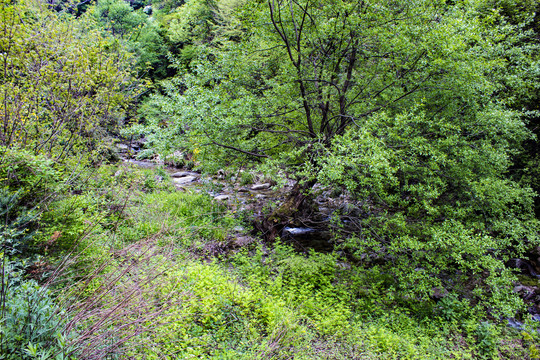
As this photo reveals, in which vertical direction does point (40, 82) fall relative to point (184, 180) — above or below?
above

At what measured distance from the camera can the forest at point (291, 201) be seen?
11.5 ft

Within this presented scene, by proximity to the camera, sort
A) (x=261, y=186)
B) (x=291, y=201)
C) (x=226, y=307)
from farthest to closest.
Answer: (x=261, y=186)
(x=291, y=201)
(x=226, y=307)

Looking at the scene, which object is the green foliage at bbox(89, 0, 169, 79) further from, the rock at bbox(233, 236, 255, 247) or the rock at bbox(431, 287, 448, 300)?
the rock at bbox(431, 287, 448, 300)

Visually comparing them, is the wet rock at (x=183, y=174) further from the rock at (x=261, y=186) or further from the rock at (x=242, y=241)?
the rock at (x=242, y=241)

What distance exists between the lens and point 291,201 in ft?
26.3

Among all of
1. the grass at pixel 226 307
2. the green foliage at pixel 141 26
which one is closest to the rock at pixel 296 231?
the grass at pixel 226 307

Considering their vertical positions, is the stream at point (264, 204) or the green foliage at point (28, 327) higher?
the green foliage at point (28, 327)

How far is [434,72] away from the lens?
19.6ft

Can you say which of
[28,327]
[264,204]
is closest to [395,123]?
[264,204]

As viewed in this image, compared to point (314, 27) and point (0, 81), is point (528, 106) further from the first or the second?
point (0, 81)

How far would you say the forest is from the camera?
3490 millimetres

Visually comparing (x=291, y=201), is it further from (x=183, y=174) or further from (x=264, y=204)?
(x=183, y=174)

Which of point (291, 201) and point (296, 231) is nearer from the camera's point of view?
point (291, 201)

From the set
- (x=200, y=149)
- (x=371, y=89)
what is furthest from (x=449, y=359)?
(x=200, y=149)
